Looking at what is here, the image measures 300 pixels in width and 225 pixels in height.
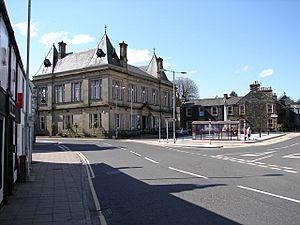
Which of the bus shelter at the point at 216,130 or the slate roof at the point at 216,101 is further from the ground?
the slate roof at the point at 216,101

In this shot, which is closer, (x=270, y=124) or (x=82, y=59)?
(x=82, y=59)

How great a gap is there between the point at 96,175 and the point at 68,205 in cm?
595

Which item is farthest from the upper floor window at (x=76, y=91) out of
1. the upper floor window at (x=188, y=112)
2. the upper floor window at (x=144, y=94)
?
the upper floor window at (x=188, y=112)

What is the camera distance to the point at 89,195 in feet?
33.9

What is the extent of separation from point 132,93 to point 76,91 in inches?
398

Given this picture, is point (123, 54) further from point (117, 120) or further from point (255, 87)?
point (255, 87)

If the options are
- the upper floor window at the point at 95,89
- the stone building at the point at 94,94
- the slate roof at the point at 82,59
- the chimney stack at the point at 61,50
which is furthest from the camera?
the chimney stack at the point at 61,50

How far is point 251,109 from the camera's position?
70.2 meters

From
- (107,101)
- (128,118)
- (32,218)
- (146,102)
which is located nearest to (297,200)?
(32,218)

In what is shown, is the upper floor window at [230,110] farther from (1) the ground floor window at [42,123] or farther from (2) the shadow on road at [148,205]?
(2) the shadow on road at [148,205]

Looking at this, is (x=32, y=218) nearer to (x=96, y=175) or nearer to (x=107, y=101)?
(x=96, y=175)

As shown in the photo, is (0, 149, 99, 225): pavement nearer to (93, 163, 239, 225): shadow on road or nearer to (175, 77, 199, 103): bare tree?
(93, 163, 239, 225): shadow on road

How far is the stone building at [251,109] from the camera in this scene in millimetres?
68375

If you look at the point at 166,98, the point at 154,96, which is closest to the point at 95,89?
the point at 154,96
